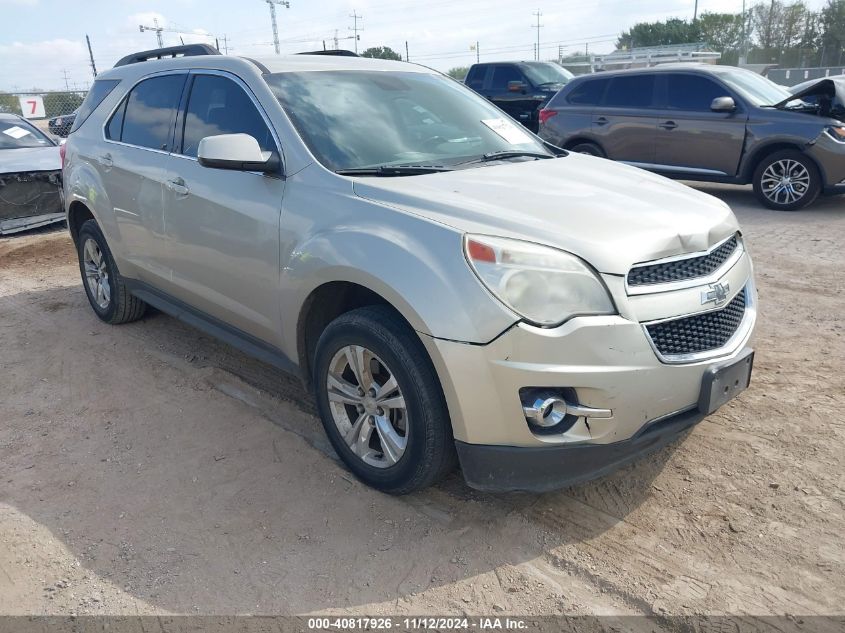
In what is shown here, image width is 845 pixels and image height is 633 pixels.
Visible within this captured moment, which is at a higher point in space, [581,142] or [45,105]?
[45,105]

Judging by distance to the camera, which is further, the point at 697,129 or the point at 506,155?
the point at 697,129

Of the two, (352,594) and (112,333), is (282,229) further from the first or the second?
(112,333)

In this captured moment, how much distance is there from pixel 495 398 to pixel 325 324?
3.71 ft

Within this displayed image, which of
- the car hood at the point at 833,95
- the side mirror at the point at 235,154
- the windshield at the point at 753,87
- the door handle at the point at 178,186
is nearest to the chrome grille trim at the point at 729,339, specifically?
the side mirror at the point at 235,154

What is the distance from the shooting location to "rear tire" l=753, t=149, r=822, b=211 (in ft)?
28.1

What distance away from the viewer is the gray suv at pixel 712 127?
8484 mm

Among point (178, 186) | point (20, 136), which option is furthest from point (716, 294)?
point (20, 136)

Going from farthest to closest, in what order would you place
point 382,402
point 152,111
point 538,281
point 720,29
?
point 720,29, point 152,111, point 382,402, point 538,281

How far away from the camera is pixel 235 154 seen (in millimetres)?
3271

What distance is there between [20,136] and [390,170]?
8.86 meters

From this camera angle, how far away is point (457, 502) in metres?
3.12

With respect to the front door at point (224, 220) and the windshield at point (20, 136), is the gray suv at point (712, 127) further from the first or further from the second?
the windshield at point (20, 136)

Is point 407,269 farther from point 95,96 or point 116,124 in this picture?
point 95,96

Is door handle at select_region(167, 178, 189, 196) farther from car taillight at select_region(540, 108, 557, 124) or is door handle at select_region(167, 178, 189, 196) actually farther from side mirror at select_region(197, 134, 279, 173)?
car taillight at select_region(540, 108, 557, 124)
